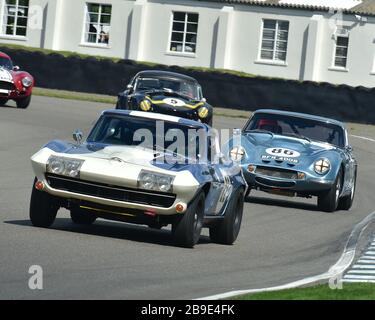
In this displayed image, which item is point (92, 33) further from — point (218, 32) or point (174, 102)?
point (174, 102)

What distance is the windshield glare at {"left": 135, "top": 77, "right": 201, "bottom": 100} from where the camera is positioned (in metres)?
25.5

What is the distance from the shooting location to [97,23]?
50375mm

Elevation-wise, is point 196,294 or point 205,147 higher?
point 205,147

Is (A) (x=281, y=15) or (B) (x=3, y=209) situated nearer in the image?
(B) (x=3, y=209)

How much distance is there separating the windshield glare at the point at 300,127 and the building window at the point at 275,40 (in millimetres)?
31025

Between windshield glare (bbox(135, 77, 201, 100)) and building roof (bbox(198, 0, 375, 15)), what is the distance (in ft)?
72.0

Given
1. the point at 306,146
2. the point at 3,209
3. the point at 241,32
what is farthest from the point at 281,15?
the point at 3,209

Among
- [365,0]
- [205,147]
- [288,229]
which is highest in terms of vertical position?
[365,0]

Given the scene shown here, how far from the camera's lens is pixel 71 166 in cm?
1062

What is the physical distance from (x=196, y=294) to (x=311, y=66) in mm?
39511

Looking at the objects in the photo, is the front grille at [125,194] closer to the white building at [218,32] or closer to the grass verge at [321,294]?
the grass verge at [321,294]

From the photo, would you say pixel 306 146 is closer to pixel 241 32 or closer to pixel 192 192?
pixel 192 192

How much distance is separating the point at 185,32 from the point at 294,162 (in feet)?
110

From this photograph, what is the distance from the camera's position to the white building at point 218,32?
155 ft
